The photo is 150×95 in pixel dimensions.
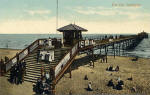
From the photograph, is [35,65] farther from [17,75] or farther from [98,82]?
[98,82]

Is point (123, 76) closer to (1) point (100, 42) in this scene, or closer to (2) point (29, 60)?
(1) point (100, 42)

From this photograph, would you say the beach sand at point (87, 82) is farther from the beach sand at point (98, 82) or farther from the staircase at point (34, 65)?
the staircase at point (34, 65)

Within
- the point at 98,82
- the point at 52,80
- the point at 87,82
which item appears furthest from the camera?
the point at 98,82

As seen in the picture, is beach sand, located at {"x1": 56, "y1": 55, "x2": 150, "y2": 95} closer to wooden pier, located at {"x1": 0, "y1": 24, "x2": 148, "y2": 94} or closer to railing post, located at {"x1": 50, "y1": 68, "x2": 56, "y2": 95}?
wooden pier, located at {"x1": 0, "y1": 24, "x2": 148, "y2": 94}

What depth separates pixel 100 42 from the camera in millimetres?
26328

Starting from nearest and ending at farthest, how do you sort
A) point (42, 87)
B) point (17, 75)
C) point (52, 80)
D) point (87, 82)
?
1. point (42, 87)
2. point (52, 80)
3. point (17, 75)
4. point (87, 82)

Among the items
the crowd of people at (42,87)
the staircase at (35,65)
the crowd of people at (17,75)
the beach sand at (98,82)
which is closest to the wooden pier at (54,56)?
the staircase at (35,65)

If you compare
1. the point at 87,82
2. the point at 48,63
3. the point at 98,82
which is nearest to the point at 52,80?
the point at 48,63

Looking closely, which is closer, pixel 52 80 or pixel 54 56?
pixel 52 80

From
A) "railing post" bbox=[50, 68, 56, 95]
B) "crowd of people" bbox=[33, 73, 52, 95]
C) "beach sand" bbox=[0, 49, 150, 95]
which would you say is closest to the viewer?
"crowd of people" bbox=[33, 73, 52, 95]

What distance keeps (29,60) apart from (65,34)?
5.49 m

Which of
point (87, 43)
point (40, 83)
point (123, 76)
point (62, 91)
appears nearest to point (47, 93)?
point (40, 83)

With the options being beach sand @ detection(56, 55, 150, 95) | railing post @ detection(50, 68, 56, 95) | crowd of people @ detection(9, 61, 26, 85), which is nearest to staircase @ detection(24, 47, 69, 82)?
crowd of people @ detection(9, 61, 26, 85)

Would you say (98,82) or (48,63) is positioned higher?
(48,63)
